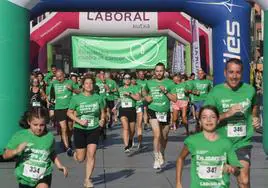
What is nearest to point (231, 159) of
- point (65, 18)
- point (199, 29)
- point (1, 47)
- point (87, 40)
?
point (1, 47)

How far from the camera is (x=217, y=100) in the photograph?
5918mm

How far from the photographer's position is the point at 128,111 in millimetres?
11992

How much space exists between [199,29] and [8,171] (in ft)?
35.0

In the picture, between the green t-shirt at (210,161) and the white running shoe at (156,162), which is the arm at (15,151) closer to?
the green t-shirt at (210,161)

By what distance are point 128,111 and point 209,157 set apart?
7183mm

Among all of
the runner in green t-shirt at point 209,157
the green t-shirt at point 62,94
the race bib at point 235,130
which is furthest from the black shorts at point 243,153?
the green t-shirt at point 62,94

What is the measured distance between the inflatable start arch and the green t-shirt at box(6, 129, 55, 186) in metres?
4.39

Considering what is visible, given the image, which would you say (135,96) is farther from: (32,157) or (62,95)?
(32,157)

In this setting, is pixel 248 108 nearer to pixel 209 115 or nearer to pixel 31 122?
pixel 209 115

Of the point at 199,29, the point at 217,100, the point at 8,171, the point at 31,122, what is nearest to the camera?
the point at 31,122

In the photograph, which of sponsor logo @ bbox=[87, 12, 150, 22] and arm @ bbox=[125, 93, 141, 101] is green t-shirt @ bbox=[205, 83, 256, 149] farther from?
sponsor logo @ bbox=[87, 12, 150, 22]

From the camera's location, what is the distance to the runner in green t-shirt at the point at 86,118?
8.20 meters

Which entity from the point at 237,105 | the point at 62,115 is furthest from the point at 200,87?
the point at 237,105

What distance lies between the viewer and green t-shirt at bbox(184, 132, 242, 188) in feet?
15.8
